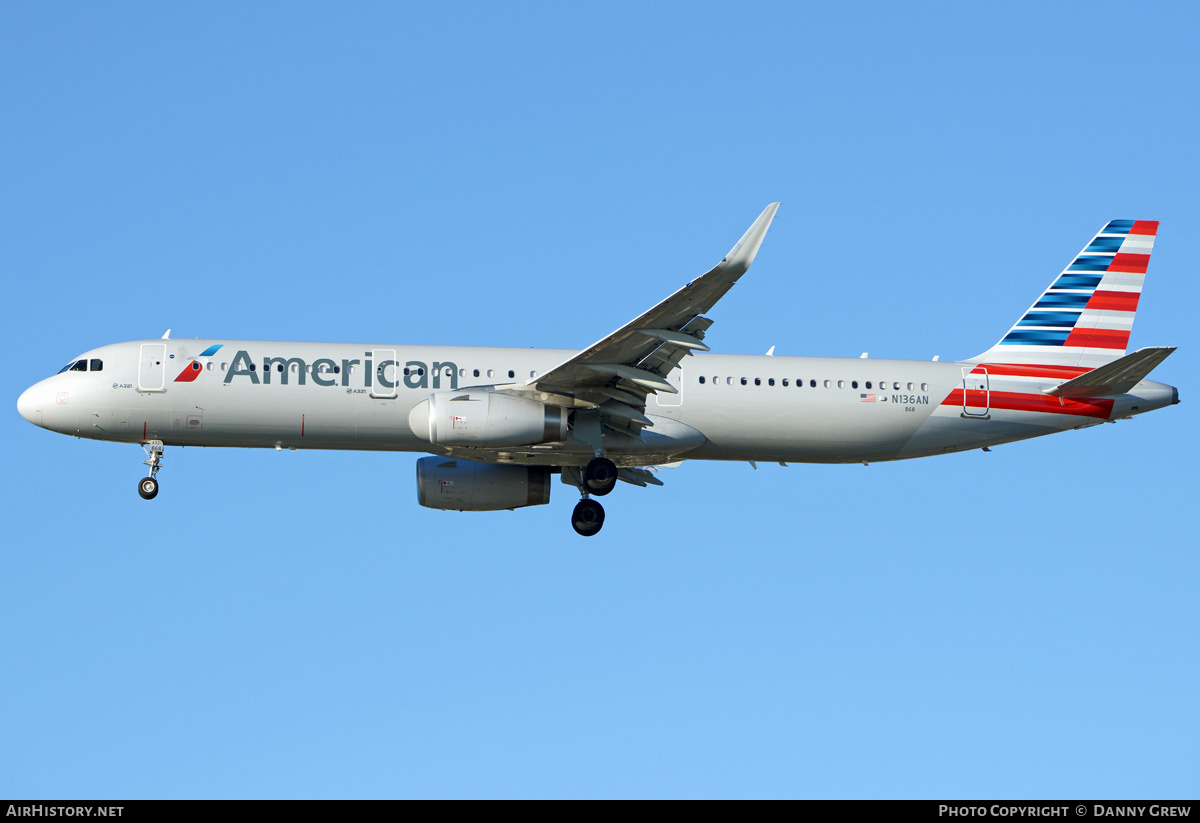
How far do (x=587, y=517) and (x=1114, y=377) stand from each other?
13.9m

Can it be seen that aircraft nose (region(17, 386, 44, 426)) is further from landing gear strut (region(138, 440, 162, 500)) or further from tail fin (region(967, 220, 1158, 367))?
tail fin (region(967, 220, 1158, 367))

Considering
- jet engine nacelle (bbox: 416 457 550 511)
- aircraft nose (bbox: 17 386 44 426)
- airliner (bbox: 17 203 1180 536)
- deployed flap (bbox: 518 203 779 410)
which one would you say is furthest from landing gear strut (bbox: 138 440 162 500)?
deployed flap (bbox: 518 203 779 410)

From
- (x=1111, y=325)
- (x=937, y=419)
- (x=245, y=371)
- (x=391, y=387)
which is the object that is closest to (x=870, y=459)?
(x=937, y=419)

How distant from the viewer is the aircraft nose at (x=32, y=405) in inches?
1416

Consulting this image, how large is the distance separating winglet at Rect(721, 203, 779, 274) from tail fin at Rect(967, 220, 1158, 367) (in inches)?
499

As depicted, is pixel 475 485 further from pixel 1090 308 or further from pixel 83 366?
pixel 1090 308

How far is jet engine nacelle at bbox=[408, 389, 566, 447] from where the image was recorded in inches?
1323

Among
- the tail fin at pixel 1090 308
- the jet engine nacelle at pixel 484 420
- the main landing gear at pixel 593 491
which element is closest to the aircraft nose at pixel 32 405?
the jet engine nacelle at pixel 484 420

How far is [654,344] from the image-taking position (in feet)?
107

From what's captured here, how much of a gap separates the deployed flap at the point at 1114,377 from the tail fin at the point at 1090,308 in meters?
1.92

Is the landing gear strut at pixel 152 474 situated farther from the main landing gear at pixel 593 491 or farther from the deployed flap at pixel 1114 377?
the deployed flap at pixel 1114 377

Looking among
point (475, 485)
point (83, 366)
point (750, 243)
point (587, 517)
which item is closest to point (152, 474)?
point (83, 366)

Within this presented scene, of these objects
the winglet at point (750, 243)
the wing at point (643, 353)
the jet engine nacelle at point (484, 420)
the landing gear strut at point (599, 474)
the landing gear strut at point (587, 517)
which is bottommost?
the landing gear strut at point (587, 517)
